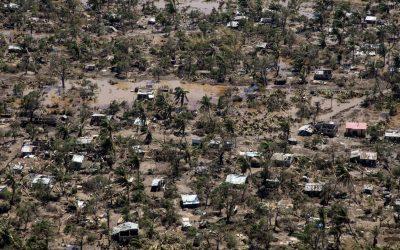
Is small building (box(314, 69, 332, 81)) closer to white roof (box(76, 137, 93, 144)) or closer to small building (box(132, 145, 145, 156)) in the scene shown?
small building (box(132, 145, 145, 156))

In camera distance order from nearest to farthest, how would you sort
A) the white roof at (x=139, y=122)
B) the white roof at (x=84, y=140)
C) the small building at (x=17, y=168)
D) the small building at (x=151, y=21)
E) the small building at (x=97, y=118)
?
the small building at (x=17, y=168), the white roof at (x=84, y=140), the white roof at (x=139, y=122), the small building at (x=97, y=118), the small building at (x=151, y=21)

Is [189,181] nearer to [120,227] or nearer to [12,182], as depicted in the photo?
[120,227]

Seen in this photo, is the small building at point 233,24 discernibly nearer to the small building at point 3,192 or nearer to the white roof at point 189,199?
the white roof at point 189,199

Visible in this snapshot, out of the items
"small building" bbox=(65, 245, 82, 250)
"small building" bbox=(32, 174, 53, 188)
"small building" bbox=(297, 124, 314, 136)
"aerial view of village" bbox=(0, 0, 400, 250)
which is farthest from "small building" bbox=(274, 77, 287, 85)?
"small building" bbox=(65, 245, 82, 250)

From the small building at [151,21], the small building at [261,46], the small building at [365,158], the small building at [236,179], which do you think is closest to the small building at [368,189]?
the small building at [365,158]

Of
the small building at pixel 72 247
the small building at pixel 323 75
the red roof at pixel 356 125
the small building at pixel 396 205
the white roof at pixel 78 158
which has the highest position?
the small building at pixel 323 75

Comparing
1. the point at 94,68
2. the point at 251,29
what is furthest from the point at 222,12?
the point at 94,68
